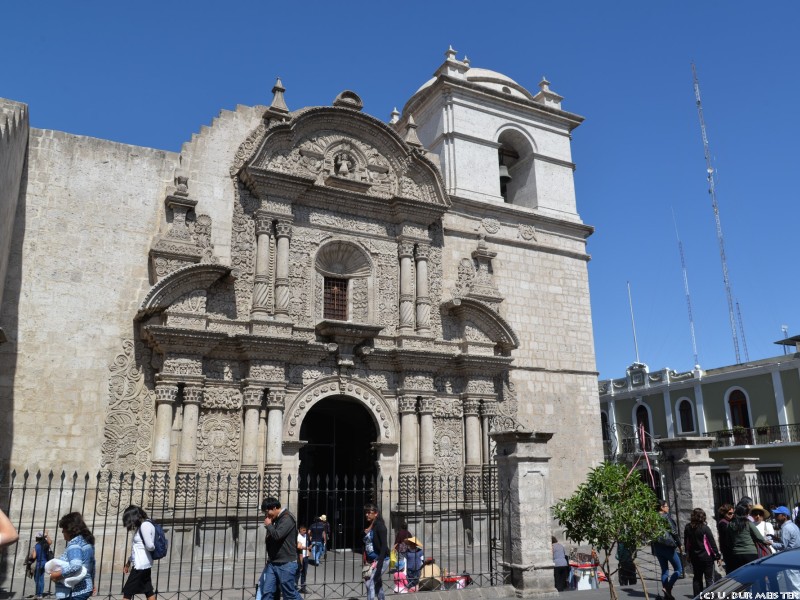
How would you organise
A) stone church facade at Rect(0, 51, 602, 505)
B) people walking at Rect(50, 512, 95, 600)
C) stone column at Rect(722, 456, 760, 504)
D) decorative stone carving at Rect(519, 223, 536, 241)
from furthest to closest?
decorative stone carving at Rect(519, 223, 536, 241) → stone column at Rect(722, 456, 760, 504) → stone church facade at Rect(0, 51, 602, 505) → people walking at Rect(50, 512, 95, 600)

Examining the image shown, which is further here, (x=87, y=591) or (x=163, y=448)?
(x=163, y=448)

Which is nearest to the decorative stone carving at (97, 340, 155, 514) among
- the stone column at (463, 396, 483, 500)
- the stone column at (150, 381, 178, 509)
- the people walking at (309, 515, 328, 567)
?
the stone column at (150, 381, 178, 509)

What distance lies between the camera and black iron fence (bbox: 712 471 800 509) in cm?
1289

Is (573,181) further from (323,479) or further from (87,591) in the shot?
(87,591)

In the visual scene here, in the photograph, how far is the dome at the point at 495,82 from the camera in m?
17.4

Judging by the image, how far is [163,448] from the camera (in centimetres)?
1120

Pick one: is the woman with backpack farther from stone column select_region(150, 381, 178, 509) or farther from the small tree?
stone column select_region(150, 381, 178, 509)

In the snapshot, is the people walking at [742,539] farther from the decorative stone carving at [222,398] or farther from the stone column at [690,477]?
the decorative stone carving at [222,398]

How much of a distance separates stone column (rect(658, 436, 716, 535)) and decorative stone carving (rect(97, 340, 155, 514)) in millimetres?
8432

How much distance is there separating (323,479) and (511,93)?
35.8 feet

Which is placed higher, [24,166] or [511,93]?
[511,93]

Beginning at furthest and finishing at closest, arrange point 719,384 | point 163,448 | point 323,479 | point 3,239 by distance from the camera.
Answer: point 719,384 → point 323,479 → point 163,448 → point 3,239

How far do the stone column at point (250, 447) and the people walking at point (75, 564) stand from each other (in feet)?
20.0

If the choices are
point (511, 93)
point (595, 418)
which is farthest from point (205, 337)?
point (511, 93)
